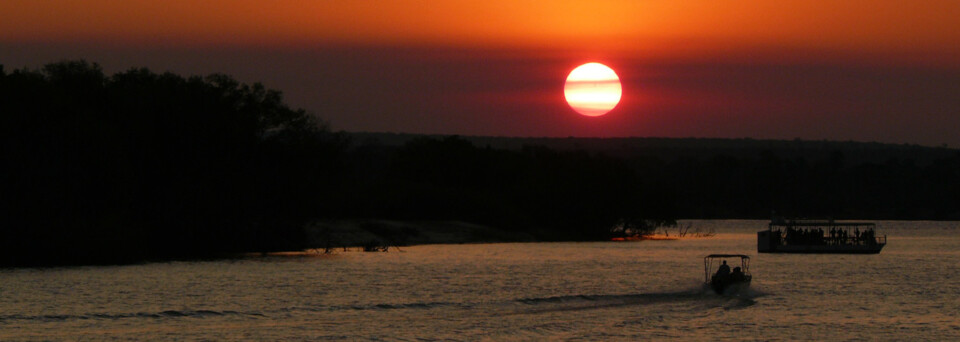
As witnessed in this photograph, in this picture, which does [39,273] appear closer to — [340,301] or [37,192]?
[37,192]

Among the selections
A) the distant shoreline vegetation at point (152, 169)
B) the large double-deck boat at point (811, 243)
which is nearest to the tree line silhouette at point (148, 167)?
the distant shoreline vegetation at point (152, 169)

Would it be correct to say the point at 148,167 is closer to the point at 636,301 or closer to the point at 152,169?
the point at 152,169

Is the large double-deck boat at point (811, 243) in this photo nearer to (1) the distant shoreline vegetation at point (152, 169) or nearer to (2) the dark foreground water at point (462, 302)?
(2) the dark foreground water at point (462, 302)

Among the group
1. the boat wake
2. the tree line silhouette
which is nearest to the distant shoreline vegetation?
the tree line silhouette

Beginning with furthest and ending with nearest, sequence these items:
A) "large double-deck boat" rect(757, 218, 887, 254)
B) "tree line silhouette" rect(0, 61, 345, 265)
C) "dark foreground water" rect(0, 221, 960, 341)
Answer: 1. "large double-deck boat" rect(757, 218, 887, 254)
2. "tree line silhouette" rect(0, 61, 345, 265)
3. "dark foreground water" rect(0, 221, 960, 341)

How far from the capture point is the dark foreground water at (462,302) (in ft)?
174

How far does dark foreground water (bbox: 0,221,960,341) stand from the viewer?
52.9 meters

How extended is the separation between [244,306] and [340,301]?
16.9 feet

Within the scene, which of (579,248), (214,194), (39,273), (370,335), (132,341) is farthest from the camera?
(579,248)

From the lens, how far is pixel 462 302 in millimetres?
64250

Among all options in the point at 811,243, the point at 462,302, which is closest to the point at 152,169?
the point at 462,302

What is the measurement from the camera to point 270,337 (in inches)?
1971

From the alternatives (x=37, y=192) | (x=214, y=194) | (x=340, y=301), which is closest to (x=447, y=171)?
(x=214, y=194)

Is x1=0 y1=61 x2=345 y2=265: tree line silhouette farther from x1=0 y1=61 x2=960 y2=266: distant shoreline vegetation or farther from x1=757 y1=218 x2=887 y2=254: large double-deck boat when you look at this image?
x1=757 y1=218 x2=887 y2=254: large double-deck boat
